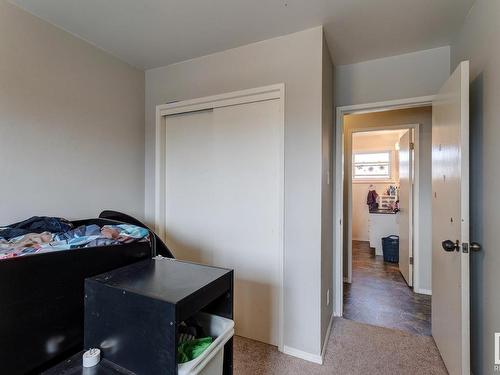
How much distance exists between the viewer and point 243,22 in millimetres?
1838

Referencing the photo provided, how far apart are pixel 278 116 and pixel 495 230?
4.92 ft

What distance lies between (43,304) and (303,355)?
5.61 feet

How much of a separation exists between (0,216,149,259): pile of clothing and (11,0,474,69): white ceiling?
143 cm

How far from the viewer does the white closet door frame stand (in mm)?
1987

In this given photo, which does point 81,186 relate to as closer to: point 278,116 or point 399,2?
point 278,116

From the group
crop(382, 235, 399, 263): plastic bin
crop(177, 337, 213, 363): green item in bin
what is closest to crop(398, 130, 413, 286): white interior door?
crop(382, 235, 399, 263): plastic bin

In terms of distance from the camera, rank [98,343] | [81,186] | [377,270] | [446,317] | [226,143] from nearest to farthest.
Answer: [98,343]
[446,317]
[81,186]
[226,143]
[377,270]

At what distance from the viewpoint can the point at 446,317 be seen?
5.77ft

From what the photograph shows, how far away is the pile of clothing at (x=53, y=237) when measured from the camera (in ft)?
3.69

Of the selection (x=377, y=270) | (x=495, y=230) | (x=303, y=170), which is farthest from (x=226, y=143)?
(x=377, y=270)

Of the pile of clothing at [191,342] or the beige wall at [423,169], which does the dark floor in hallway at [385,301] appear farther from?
the pile of clothing at [191,342]

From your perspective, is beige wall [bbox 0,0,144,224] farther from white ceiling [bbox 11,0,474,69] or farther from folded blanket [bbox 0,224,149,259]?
folded blanket [bbox 0,224,149,259]

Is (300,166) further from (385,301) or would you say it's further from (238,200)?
(385,301)

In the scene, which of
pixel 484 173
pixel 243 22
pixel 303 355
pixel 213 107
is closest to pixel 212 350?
pixel 303 355
